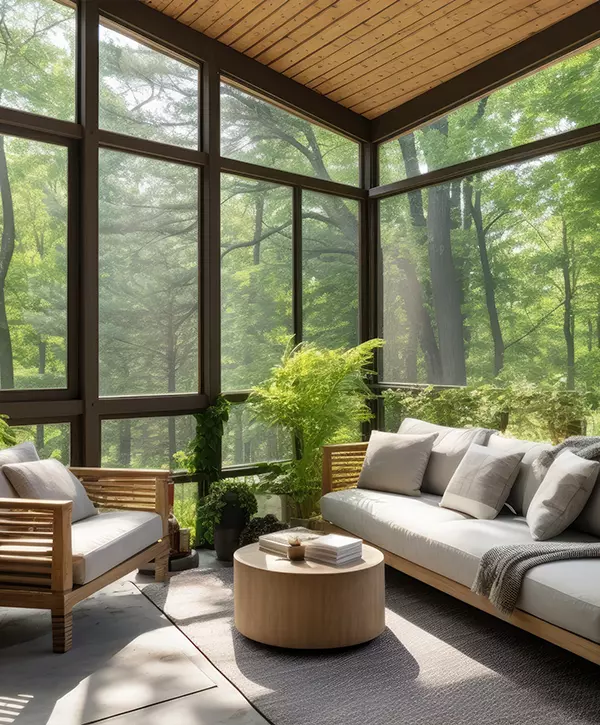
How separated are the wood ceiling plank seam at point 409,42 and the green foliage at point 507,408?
8.38 ft

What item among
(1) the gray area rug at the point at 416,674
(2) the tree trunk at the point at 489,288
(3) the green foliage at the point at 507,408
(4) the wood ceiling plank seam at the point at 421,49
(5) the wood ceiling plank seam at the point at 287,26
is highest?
(5) the wood ceiling plank seam at the point at 287,26

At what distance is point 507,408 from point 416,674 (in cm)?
248

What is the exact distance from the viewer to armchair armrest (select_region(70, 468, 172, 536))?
4.32 m

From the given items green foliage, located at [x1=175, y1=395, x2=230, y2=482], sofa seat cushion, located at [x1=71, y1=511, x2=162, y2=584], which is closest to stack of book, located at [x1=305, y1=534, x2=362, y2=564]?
sofa seat cushion, located at [x1=71, y1=511, x2=162, y2=584]

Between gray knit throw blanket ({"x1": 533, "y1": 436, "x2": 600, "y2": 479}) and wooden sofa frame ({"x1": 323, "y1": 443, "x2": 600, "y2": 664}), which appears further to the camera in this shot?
gray knit throw blanket ({"x1": 533, "y1": 436, "x2": 600, "y2": 479})

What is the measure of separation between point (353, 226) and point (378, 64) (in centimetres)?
140

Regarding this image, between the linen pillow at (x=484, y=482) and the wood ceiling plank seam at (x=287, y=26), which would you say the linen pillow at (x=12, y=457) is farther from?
the wood ceiling plank seam at (x=287, y=26)

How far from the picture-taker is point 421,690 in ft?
9.50

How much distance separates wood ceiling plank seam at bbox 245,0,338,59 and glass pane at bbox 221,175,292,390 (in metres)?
1.00

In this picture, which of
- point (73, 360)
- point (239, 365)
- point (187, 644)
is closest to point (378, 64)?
point (239, 365)

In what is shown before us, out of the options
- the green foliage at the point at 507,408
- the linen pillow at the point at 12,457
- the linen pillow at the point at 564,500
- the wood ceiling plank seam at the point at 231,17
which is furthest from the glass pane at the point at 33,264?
the linen pillow at the point at 564,500

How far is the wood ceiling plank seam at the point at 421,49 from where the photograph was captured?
15.4 feet

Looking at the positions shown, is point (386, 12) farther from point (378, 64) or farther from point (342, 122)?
point (342, 122)

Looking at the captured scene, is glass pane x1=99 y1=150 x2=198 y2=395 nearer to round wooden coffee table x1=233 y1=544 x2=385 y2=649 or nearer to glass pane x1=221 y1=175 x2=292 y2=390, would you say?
glass pane x1=221 y1=175 x2=292 y2=390
